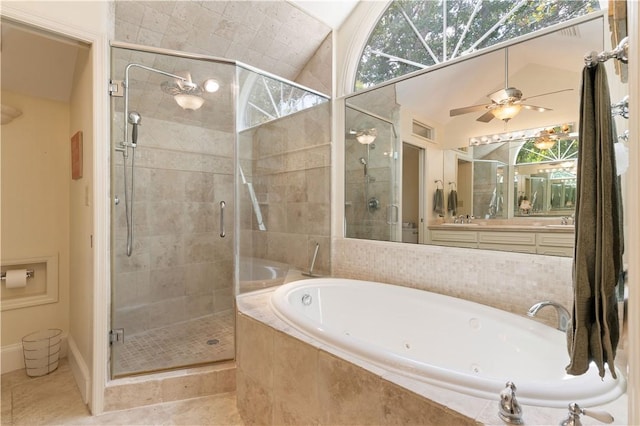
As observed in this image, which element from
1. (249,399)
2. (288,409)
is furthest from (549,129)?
(249,399)

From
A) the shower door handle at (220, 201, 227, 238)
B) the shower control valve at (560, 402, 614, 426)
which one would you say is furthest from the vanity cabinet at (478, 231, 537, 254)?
the shower door handle at (220, 201, 227, 238)

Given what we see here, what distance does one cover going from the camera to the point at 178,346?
7.69 feet

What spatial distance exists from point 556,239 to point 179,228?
2869mm

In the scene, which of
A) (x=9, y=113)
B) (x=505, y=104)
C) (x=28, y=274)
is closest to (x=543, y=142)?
(x=505, y=104)

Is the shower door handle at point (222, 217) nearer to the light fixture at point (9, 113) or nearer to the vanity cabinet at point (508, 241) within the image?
the light fixture at point (9, 113)

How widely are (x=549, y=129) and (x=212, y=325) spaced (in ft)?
9.12

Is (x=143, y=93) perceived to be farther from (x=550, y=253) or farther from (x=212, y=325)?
(x=550, y=253)

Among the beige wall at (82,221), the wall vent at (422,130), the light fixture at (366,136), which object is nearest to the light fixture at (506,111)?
the wall vent at (422,130)

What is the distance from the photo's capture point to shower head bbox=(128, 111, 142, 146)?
93.4 inches

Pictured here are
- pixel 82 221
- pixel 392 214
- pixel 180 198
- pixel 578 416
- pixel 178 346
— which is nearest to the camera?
pixel 578 416

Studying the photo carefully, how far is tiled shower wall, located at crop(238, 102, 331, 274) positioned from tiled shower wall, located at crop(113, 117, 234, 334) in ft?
1.25

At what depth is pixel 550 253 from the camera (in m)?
1.68

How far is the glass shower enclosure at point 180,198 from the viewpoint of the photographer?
2111mm

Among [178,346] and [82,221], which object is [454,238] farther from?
[82,221]
